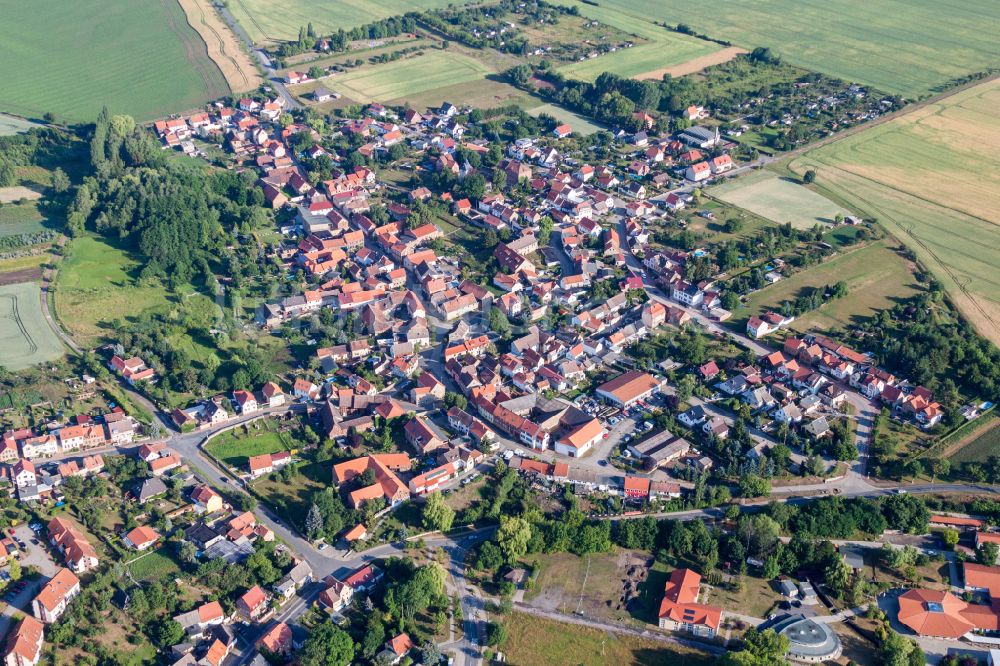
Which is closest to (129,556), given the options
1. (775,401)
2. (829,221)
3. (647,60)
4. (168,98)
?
(775,401)

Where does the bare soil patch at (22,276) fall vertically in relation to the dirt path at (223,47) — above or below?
below

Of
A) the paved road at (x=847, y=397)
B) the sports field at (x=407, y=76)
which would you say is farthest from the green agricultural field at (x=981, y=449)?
the sports field at (x=407, y=76)

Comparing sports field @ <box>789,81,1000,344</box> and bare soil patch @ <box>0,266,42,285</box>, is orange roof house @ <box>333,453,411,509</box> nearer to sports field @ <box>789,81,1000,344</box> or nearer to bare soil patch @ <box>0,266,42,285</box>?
bare soil patch @ <box>0,266,42,285</box>

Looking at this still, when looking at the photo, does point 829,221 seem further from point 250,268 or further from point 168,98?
point 168,98

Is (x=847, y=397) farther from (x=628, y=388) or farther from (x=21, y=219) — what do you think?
(x=21, y=219)

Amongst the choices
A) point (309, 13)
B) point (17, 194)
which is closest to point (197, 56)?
point (309, 13)

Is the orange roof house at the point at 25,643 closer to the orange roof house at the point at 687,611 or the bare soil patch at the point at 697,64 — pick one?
the orange roof house at the point at 687,611
